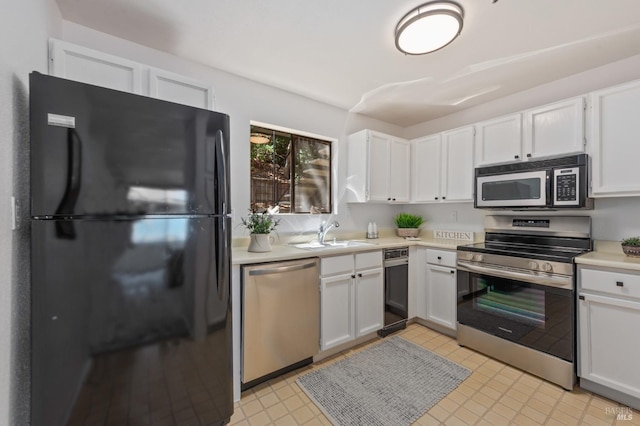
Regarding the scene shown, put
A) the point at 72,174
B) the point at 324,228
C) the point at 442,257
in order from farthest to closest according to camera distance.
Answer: the point at 324,228, the point at 442,257, the point at 72,174

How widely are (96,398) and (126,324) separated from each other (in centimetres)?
30

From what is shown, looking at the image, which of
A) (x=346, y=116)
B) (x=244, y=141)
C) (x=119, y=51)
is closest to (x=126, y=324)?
(x=244, y=141)

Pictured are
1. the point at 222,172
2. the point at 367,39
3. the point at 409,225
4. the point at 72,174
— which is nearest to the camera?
the point at 72,174

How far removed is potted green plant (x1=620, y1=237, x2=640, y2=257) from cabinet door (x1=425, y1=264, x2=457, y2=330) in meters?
1.18

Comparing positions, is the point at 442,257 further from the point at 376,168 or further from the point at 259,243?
the point at 259,243

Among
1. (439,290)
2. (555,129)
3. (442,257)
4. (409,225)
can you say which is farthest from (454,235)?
(555,129)

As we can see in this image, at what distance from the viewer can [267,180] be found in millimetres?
2770

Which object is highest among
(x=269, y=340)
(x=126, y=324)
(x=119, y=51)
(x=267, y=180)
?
(x=119, y=51)

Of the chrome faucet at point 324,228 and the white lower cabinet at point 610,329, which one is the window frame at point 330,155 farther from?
the white lower cabinet at point 610,329

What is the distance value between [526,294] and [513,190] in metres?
0.93

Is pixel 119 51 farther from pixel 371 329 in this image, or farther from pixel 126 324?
pixel 371 329

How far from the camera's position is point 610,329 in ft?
5.77

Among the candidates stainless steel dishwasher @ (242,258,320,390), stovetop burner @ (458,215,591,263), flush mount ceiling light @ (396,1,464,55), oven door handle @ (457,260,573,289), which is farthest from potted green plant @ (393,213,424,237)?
flush mount ceiling light @ (396,1,464,55)

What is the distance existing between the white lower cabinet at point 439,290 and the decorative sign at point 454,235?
58 cm
